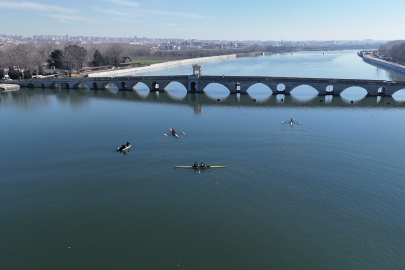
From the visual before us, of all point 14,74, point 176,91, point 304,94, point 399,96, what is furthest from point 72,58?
point 399,96

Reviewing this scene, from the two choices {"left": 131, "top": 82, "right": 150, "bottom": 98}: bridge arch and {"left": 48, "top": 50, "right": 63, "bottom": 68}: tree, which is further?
Answer: {"left": 48, "top": 50, "right": 63, "bottom": 68}: tree

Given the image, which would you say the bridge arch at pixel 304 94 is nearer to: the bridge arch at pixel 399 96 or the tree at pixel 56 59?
the bridge arch at pixel 399 96

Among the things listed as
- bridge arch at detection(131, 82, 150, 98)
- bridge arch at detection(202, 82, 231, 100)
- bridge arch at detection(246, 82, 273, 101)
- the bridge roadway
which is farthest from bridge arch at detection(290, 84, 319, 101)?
bridge arch at detection(131, 82, 150, 98)

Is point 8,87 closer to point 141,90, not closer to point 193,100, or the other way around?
point 141,90

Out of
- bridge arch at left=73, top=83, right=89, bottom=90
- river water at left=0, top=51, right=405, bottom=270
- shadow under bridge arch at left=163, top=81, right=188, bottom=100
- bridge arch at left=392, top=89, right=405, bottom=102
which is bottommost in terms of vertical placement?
river water at left=0, top=51, right=405, bottom=270

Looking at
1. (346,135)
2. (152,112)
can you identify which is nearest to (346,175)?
(346,135)

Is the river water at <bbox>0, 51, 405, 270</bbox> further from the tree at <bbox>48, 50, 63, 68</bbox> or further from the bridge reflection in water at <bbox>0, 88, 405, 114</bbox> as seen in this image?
the tree at <bbox>48, 50, 63, 68</bbox>

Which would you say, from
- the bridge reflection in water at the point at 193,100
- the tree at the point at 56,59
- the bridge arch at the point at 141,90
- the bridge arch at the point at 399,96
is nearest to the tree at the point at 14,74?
the bridge reflection in water at the point at 193,100
